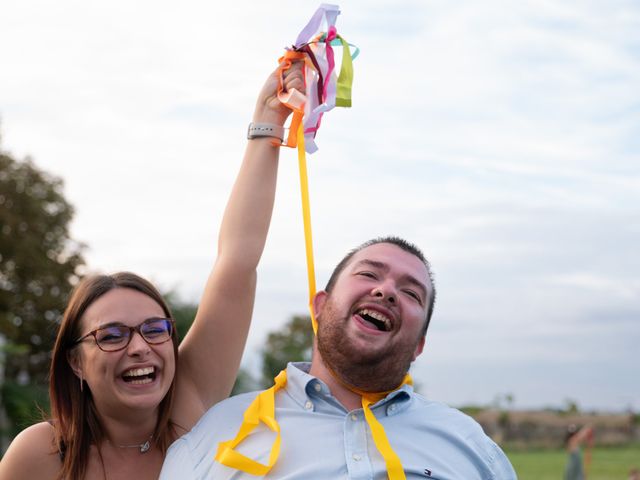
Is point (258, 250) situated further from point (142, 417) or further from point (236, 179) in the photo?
point (142, 417)

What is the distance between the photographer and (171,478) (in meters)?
2.84

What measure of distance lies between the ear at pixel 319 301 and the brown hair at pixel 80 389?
1.76ft

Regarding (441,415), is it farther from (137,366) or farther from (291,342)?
(291,342)

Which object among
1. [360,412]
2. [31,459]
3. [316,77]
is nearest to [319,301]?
[360,412]

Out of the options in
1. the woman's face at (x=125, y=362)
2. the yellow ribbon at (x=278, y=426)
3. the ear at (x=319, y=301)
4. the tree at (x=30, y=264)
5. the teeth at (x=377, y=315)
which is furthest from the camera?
the tree at (x=30, y=264)

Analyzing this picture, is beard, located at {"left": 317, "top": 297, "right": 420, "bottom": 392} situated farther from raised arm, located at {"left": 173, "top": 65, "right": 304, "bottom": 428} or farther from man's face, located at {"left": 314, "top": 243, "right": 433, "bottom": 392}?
raised arm, located at {"left": 173, "top": 65, "right": 304, "bottom": 428}

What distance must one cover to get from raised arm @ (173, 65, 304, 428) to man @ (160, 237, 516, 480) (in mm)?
160

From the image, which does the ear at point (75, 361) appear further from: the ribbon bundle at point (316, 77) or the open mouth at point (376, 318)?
the ribbon bundle at point (316, 77)

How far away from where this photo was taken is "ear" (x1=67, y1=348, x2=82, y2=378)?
305 centimetres

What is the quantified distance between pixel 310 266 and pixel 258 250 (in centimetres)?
20

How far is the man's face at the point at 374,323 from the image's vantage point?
9.73 ft

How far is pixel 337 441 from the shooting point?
288cm

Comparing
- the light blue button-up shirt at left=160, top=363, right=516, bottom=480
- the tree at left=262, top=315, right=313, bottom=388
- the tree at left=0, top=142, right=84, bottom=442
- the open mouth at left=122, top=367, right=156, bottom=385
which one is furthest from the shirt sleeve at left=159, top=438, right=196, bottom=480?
the tree at left=262, top=315, right=313, bottom=388

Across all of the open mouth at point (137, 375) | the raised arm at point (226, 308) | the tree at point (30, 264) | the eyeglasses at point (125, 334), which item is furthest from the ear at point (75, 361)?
the tree at point (30, 264)
